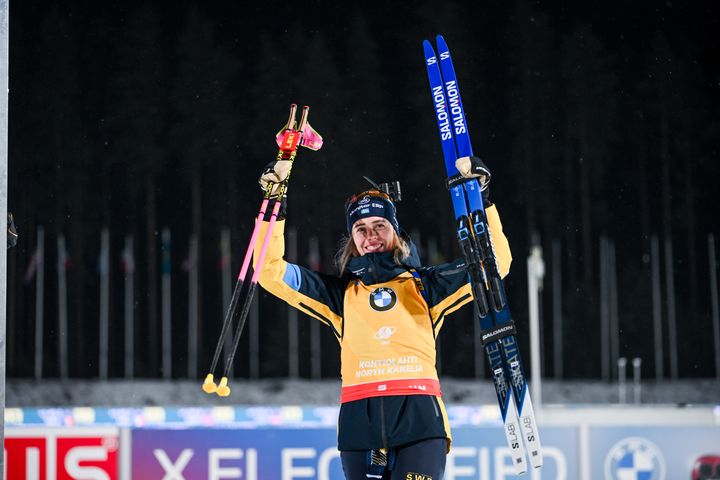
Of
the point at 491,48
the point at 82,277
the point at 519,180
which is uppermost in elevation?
the point at 491,48

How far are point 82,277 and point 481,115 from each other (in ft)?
41.6

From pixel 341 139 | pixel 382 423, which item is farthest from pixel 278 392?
pixel 382 423

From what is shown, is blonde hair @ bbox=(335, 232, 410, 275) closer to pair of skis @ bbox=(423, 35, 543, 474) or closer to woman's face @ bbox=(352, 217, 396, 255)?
woman's face @ bbox=(352, 217, 396, 255)

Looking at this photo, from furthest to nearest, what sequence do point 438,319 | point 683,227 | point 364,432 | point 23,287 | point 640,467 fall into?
point 683,227, point 23,287, point 640,467, point 438,319, point 364,432

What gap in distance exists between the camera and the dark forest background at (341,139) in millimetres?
30922

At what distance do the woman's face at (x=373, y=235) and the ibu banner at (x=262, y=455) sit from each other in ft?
7.55

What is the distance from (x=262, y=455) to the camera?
565 cm

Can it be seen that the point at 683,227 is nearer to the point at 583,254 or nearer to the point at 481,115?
the point at 583,254

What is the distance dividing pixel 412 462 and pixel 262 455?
2562 mm

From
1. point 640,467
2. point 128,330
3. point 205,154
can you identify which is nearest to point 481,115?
point 205,154

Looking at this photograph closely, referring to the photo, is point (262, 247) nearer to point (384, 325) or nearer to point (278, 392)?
point (384, 325)

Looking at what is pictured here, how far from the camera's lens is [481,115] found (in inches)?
1238

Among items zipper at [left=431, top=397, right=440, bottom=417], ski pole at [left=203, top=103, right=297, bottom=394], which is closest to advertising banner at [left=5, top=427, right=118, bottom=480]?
ski pole at [left=203, top=103, right=297, bottom=394]

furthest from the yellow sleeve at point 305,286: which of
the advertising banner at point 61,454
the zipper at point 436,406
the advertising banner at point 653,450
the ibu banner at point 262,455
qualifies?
the advertising banner at point 653,450
